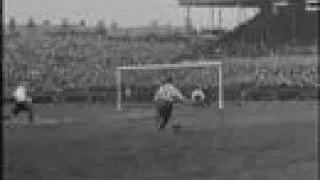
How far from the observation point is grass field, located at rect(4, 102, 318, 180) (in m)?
10.3

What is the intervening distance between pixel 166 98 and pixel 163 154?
6418mm

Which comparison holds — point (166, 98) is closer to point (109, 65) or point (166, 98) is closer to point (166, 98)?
point (166, 98)

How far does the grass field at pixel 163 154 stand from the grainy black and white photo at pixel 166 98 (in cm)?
3

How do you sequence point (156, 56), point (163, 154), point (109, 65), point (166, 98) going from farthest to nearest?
point (156, 56) < point (109, 65) < point (166, 98) < point (163, 154)

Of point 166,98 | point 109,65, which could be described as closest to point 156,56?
point 109,65

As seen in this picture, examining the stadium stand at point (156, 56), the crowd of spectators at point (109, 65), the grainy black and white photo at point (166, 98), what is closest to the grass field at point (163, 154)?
the grainy black and white photo at point (166, 98)

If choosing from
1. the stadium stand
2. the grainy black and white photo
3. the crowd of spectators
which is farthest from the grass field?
the crowd of spectators

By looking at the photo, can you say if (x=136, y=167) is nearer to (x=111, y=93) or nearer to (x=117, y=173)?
(x=117, y=173)

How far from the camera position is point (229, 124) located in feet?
76.5

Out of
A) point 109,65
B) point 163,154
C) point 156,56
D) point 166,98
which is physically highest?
point 156,56

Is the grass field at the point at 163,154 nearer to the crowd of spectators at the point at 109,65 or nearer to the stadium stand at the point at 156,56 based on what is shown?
the stadium stand at the point at 156,56

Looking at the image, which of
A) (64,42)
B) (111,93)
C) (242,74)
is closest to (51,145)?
(111,93)

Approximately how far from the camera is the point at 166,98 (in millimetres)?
19750

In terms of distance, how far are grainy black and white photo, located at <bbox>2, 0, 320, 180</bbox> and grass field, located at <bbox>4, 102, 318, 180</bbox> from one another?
0.03 meters
